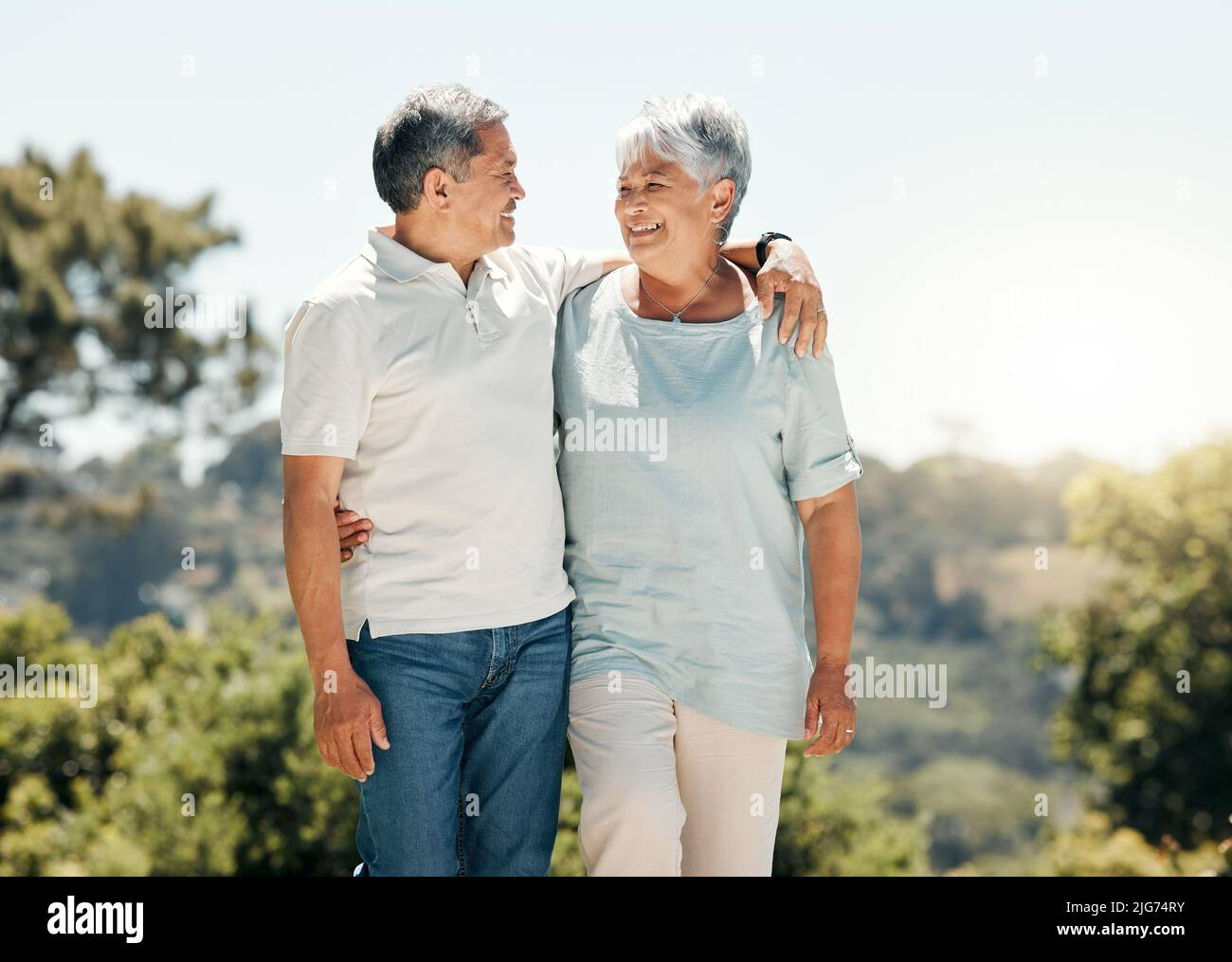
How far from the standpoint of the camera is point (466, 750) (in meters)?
2.55

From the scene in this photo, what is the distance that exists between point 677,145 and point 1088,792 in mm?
17159

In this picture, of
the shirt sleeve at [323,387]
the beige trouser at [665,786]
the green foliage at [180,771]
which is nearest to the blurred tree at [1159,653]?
the green foliage at [180,771]

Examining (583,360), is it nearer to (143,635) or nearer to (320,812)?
(320,812)

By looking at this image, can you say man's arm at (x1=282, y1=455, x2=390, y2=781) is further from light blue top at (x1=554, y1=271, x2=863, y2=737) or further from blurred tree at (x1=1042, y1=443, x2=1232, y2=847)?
blurred tree at (x1=1042, y1=443, x2=1232, y2=847)

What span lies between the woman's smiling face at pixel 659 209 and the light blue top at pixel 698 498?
0.53ft

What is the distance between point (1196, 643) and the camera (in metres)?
16.0

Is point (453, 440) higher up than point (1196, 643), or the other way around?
point (453, 440)

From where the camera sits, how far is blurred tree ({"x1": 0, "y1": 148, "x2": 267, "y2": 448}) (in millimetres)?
14141

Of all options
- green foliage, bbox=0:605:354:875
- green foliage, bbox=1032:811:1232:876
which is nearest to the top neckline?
green foliage, bbox=0:605:354:875

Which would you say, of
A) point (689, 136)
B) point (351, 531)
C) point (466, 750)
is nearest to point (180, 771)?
point (466, 750)

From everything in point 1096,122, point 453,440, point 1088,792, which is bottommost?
point 1088,792

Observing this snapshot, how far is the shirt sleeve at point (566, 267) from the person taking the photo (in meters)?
2.80

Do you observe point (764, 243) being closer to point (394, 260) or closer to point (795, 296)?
point (795, 296)
